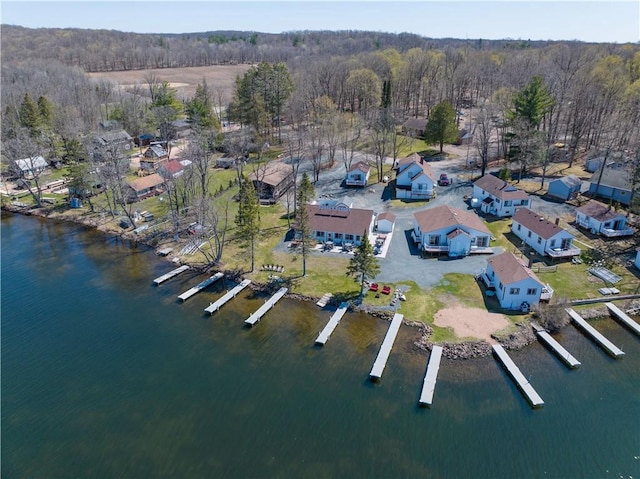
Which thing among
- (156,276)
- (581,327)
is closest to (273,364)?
(156,276)

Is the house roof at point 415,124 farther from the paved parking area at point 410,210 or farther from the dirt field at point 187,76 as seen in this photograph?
the dirt field at point 187,76

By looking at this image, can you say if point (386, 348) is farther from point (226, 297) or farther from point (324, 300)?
point (226, 297)

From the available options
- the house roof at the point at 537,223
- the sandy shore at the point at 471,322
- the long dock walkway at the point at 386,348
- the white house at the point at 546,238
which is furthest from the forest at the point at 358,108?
the long dock walkway at the point at 386,348

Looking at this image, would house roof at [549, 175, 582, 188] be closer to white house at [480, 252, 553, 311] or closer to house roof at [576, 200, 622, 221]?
house roof at [576, 200, 622, 221]

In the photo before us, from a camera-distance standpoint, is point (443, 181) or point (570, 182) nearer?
point (570, 182)

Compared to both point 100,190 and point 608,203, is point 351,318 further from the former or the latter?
point 100,190

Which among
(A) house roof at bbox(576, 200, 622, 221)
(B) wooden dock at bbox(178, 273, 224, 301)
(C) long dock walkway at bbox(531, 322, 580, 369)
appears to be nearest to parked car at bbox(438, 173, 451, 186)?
(A) house roof at bbox(576, 200, 622, 221)

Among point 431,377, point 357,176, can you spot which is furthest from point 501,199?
point 431,377
